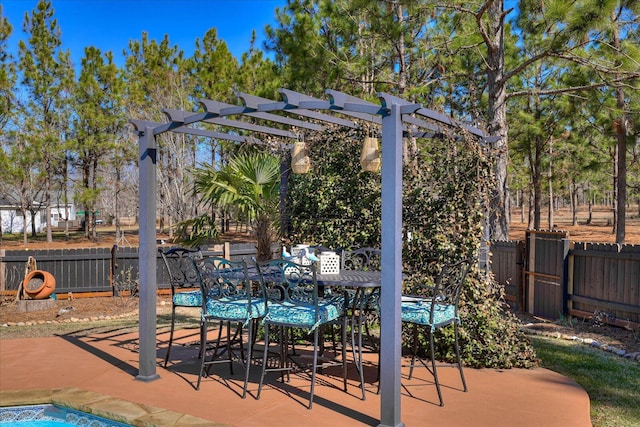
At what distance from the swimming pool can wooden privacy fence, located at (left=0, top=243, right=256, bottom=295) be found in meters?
5.46

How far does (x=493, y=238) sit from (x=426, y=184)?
183 inches

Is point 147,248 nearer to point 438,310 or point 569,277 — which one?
point 438,310

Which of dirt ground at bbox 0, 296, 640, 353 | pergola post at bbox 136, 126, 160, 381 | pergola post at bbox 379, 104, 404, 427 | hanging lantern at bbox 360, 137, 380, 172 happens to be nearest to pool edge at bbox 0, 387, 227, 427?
→ pergola post at bbox 136, 126, 160, 381

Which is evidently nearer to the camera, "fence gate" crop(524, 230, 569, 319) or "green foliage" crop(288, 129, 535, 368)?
"green foliage" crop(288, 129, 535, 368)

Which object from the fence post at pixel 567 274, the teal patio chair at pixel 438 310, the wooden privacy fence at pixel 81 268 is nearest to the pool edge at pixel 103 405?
the teal patio chair at pixel 438 310

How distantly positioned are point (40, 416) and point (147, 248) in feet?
4.55

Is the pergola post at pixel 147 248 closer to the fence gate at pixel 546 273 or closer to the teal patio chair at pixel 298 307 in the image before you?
the teal patio chair at pixel 298 307

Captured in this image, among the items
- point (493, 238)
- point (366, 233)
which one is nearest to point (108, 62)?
point (493, 238)

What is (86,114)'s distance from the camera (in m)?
19.5

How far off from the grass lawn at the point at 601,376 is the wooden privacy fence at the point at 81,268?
535 cm

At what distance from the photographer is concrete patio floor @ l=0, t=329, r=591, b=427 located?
336cm

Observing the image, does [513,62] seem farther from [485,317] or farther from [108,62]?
[108,62]

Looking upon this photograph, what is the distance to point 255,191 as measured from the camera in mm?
6586

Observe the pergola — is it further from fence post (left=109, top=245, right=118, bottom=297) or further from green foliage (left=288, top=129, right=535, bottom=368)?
fence post (left=109, top=245, right=118, bottom=297)
